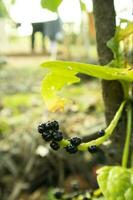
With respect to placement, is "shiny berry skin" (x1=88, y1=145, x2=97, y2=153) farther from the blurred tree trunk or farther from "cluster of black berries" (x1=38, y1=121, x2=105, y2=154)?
the blurred tree trunk

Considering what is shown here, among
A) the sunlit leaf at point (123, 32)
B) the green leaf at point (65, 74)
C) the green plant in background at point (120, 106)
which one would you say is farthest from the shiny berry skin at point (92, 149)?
the sunlit leaf at point (123, 32)

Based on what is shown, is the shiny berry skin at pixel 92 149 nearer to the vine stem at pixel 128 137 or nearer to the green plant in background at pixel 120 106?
the green plant in background at pixel 120 106

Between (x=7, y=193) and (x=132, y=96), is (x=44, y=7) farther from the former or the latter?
(x=7, y=193)

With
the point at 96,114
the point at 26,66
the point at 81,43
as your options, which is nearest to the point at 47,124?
the point at 96,114

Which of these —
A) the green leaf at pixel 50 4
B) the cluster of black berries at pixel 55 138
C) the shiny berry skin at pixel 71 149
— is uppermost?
the green leaf at pixel 50 4

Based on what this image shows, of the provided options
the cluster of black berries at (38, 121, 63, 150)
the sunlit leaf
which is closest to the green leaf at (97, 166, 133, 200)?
the cluster of black berries at (38, 121, 63, 150)

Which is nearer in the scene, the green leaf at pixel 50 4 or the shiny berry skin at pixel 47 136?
the shiny berry skin at pixel 47 136

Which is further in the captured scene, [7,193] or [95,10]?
[7,193]

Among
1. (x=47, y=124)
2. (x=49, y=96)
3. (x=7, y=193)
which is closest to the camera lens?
(x=47, y=124)
